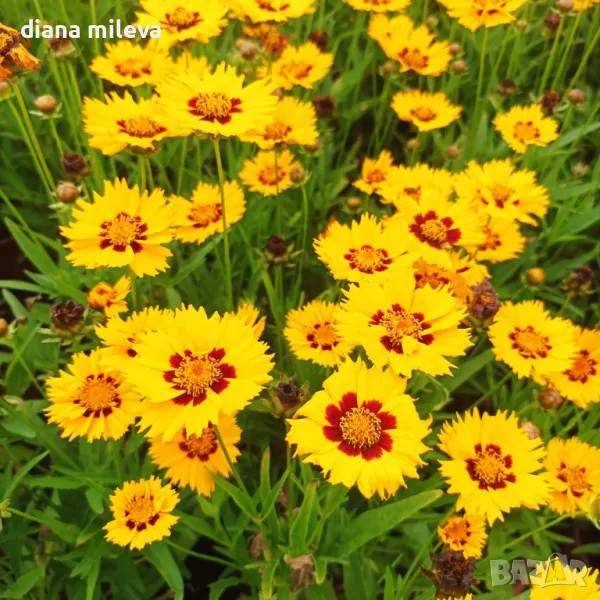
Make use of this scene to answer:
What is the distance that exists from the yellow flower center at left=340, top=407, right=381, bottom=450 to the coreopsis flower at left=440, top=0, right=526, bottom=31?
107cm

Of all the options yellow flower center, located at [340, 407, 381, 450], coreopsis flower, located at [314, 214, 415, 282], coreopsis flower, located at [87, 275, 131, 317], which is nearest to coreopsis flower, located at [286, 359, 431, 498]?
yellow flower center, located at [340, 407, 381, 450]

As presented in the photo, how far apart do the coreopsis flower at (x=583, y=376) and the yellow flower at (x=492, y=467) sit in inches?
9.5

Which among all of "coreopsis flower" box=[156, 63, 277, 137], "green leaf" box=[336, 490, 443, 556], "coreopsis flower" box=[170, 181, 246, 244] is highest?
"coreopsis flower" box=[156, 63, 277, 137]

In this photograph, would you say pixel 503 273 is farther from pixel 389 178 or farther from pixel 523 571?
pixel 523 571

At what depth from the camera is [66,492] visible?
1066mm

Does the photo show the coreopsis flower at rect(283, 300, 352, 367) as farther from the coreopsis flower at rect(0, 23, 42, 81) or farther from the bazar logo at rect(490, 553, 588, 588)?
the coreopsis flower at rect(0, 23, 42, 81)

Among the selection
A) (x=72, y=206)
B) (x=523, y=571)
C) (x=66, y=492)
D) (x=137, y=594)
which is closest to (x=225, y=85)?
(x=72, y=206)

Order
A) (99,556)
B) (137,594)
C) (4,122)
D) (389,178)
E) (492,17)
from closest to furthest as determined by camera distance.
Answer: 1. (99,556)
2. (137,594)
3. (389,178)
4. (492,17)
5. (4,122)

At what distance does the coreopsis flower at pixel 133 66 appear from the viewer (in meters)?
1.35

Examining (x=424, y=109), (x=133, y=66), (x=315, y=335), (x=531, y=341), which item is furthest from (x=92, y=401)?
(x=424, y=109)

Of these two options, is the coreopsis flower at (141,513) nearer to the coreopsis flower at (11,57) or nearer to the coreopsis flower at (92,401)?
the coreopsis flower at (92,401)

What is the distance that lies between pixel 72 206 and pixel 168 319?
429 mm

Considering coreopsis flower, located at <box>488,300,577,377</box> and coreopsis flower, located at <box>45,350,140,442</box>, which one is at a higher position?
coreopsis flower, located at <box>488,300,577,377</box>

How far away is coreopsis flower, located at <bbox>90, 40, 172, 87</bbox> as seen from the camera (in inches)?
53.3
